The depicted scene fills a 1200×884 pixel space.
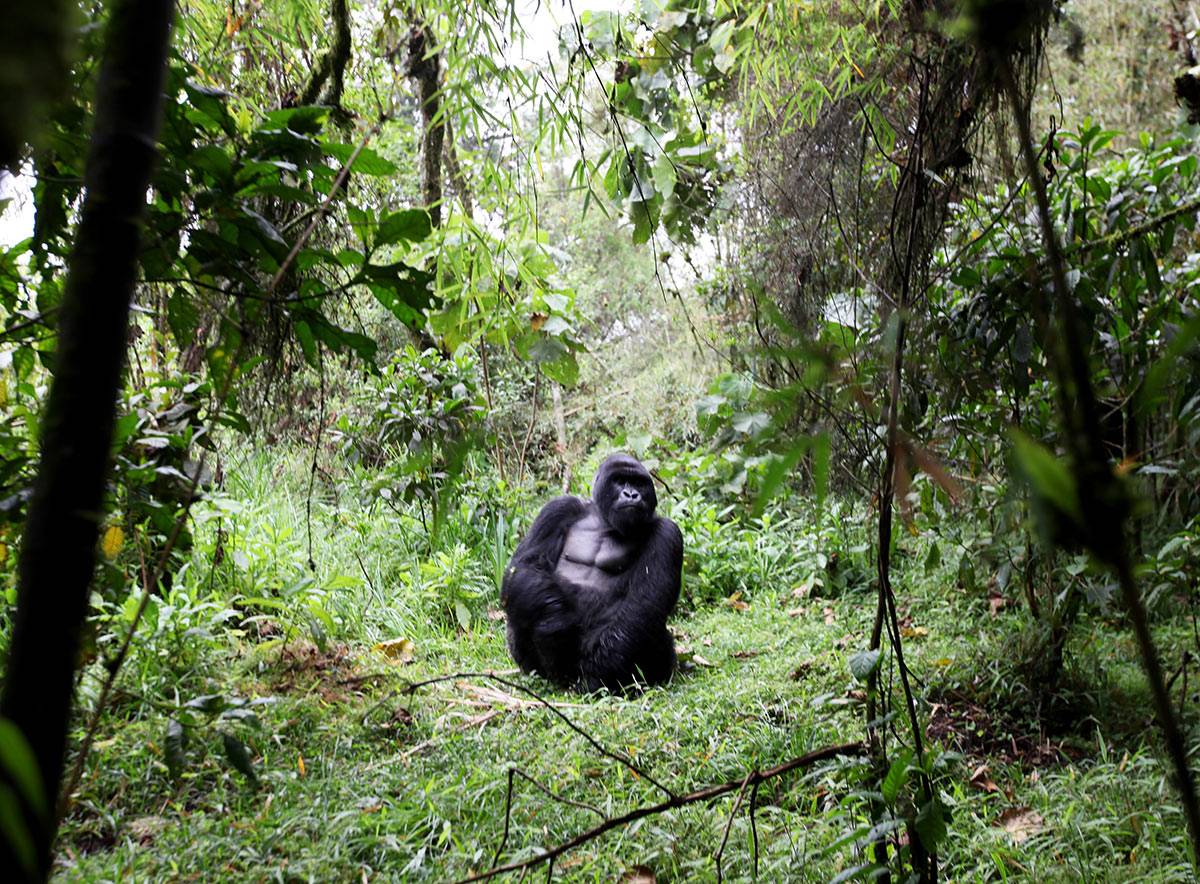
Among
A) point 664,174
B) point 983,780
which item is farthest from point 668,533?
point 664,174

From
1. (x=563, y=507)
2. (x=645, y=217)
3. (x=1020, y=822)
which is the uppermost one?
(x=645, y=217)

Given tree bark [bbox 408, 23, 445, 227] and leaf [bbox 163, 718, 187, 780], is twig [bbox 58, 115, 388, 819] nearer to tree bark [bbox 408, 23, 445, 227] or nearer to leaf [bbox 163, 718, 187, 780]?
leaf [bbox 163, 718, 187, 780]

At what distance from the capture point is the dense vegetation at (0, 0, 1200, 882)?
551 millimetres

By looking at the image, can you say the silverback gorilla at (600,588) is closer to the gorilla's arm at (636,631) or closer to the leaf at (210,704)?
the gorilla's arm at (636,631)

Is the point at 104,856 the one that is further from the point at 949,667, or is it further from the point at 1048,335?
the point at 949,667

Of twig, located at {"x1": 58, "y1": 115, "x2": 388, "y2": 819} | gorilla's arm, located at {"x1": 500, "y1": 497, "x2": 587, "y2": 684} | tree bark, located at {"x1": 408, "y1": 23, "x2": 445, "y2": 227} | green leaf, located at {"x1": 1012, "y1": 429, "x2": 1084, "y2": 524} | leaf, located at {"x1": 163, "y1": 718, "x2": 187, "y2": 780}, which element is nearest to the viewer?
green leaf, located at {"x1": 1012, "y1": 429, "x2": 1084, "y2": 524}

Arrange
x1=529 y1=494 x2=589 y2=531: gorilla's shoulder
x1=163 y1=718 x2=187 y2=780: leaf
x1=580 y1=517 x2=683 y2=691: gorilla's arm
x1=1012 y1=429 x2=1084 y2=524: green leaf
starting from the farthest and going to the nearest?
x1=529 y1=494 x2=589 y2=531: gorilla's shoulder
x1=580 y1=517 x2=683 y2=691: gorilla's arm
x1=163 y1=718 x2=187 y2=780: leaf
x1=1012 y1=429 x2=1084 y2=524: green leaf

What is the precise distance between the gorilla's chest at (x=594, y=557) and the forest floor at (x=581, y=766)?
546mm

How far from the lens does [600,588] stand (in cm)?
407

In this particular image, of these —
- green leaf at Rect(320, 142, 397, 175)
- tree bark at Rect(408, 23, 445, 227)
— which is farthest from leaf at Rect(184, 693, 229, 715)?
tree bark at Rect(408, 23, 445, 227)

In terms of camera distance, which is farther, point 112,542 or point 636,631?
point 636,631

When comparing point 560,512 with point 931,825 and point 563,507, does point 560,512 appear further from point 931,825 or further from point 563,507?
point 931,825

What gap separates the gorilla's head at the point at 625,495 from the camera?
4.10 m

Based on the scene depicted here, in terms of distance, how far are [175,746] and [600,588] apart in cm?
297
